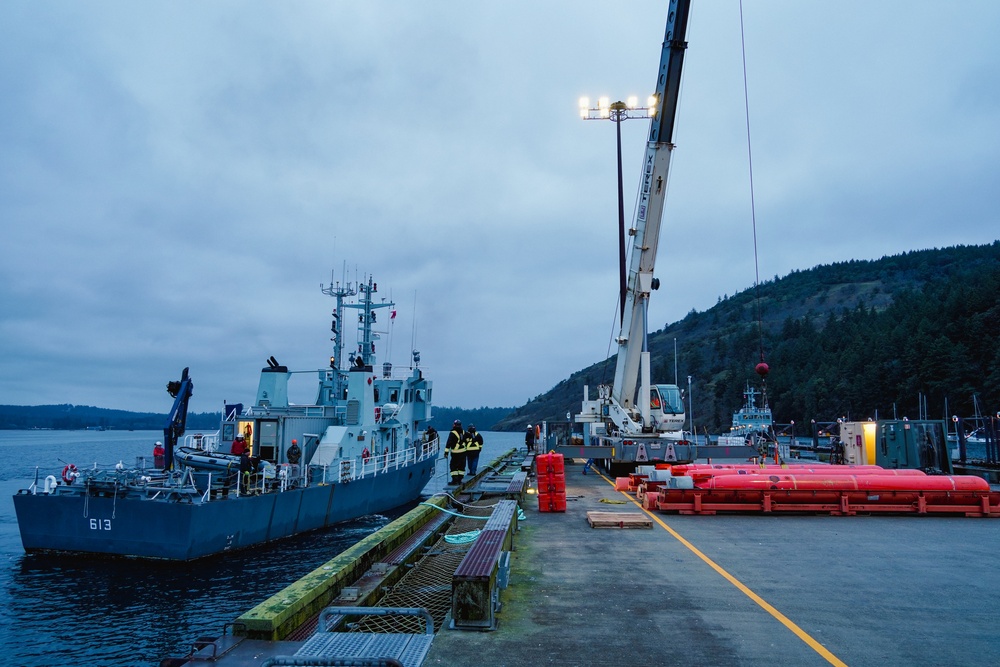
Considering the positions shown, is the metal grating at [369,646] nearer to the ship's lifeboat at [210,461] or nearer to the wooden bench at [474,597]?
the wooden bench at [474,597]

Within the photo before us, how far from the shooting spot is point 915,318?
99.2m

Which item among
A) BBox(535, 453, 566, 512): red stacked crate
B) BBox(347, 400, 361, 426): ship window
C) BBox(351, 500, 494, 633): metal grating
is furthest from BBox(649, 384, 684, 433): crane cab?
BBox(351, 500, 494, 633): metal grating

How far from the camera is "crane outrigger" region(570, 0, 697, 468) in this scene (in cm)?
1942

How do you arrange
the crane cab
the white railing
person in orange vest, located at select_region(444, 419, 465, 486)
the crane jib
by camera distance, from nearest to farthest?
person in orange vest, located at select_region(444, 419, 465, 486) < the crane jib < the white railing < the crane cab

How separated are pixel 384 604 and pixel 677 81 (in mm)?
18232

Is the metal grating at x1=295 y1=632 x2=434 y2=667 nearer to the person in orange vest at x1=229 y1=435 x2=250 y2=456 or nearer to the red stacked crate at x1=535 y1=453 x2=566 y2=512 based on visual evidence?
the red stacked crate at x1=535 y1=453 x2=566 y2=512

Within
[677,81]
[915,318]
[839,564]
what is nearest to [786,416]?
[915,318]

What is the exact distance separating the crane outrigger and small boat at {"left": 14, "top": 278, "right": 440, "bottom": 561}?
9.35 metres

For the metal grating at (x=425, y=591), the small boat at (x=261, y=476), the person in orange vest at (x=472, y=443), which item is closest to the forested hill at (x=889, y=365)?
the small boat at (x=261, y=476)

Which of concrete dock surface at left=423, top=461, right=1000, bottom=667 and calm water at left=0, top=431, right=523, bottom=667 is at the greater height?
concrete dock surface at left=423, top=461, right=1000, bottom=667

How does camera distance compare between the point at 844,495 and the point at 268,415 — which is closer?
the point at 844,495

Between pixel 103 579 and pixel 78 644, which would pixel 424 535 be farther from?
pixel 103 579

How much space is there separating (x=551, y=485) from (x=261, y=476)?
11.6m

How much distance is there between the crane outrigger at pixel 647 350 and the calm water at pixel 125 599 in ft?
32.0
